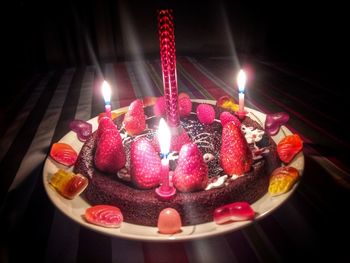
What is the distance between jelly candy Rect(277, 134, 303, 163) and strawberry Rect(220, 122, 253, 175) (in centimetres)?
19

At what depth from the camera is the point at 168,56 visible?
3.97 feet

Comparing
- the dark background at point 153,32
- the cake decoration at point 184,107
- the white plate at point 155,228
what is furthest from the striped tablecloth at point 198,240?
the dark background at point 153,32

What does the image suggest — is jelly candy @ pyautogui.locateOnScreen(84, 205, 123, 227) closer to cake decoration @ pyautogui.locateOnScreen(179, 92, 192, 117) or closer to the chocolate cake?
the chocolate cake

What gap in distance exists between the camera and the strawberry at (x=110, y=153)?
3.99 feet

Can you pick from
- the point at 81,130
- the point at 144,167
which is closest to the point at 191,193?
the point at 144,167

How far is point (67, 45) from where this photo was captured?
11.5 feet

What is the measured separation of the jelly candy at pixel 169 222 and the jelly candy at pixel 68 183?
1.19 ft

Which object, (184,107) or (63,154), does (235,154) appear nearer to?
(184,107)

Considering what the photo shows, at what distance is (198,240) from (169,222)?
14cm

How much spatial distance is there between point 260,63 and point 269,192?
7.34 feet

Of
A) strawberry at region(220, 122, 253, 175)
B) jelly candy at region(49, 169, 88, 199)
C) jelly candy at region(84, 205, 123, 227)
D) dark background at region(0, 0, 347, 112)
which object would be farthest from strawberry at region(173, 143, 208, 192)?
dark background at region(0, 0, 347, 112)

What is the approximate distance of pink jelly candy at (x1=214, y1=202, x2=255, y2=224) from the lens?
0.98 metres

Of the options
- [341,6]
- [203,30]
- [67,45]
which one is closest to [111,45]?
[67,45]

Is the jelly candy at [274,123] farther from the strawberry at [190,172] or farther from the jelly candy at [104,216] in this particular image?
the jelly candy at [104,216]
